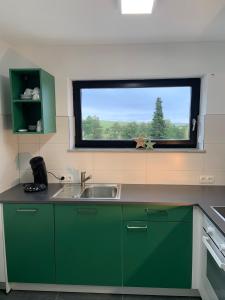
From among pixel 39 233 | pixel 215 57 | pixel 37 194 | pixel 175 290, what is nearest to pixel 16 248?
pixel 39 233

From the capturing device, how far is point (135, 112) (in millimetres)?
2441

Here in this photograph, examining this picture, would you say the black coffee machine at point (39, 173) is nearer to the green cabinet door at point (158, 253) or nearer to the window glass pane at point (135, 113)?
the window glass pane at point (135, 113)

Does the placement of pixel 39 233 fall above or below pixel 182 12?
below

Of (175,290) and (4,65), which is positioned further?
(4,65)

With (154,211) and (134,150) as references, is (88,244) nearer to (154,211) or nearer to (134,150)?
(154,211)

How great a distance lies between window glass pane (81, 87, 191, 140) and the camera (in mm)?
2393

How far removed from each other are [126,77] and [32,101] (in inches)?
37.4

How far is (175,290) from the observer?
6.13 ft

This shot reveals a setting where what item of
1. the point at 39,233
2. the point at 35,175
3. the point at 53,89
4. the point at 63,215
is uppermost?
the point at 53,89

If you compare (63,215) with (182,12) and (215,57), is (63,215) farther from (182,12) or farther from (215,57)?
(215,57)

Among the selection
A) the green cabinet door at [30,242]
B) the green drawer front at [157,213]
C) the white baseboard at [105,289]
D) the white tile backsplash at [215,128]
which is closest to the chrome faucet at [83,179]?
the green cabinet door at [30,242]

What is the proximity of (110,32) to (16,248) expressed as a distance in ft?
6.57

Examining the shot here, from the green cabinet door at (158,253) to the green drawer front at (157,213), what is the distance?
1.6 inches

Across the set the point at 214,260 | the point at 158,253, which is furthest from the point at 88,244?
the point at 214,260
